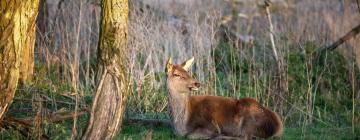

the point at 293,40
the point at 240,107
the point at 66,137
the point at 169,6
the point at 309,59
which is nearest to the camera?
the point at 66,137

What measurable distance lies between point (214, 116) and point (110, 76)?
86.5 inches

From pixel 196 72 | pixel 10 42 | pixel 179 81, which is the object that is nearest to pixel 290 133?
pixel 179 81

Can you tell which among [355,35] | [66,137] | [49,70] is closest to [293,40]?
[355,35]

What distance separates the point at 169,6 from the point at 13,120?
32.4 ft

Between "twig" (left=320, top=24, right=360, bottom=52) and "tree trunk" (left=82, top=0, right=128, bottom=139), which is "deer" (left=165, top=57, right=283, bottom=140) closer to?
"tree trunk" (left=82, top=0, right=128, bottom=139)

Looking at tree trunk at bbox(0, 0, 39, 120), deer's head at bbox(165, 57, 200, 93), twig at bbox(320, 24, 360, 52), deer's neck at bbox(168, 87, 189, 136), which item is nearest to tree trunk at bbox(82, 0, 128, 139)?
tree trunk at bbox(0, 0, 39, 120)

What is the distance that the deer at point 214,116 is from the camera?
930 centimetres

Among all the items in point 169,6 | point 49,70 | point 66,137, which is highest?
point 169,6

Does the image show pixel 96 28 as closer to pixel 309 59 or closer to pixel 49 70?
pixel 49 70

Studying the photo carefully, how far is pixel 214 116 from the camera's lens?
943 cm

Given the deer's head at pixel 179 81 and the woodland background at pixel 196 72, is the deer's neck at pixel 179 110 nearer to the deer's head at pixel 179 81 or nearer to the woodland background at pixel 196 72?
the deer's head at pixel 179 81

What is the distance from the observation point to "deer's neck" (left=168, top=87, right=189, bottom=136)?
31.0ft

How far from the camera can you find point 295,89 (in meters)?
12.1

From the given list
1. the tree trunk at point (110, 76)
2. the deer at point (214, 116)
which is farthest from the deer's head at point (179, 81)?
the tree trunk at point (110, 76)
